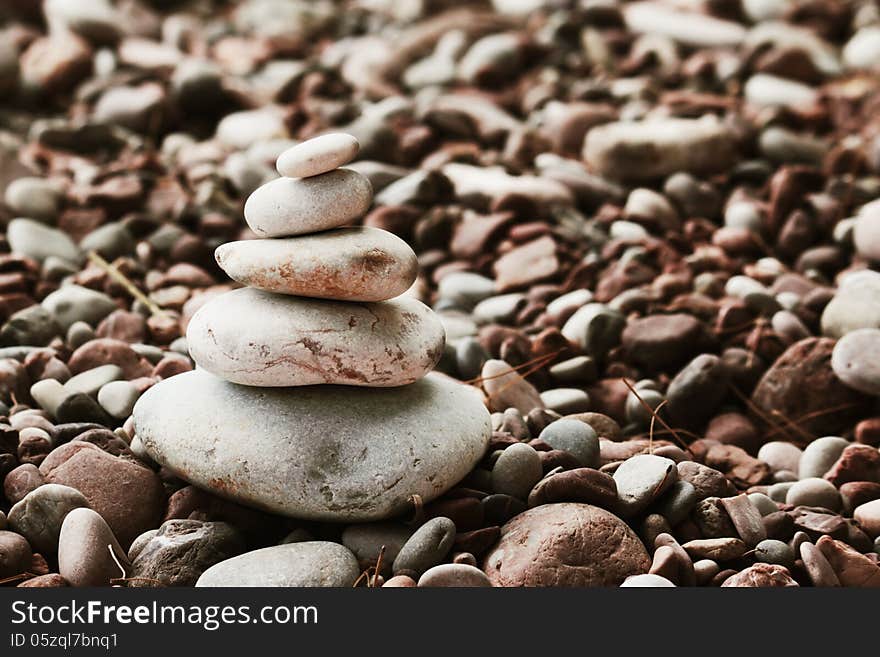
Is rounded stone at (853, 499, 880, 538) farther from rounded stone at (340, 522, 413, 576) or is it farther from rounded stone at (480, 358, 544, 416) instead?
rounded stone at (340, 522, 413, 576)

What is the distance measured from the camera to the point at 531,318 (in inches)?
178

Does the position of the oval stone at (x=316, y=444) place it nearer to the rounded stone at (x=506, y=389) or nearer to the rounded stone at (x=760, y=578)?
the rounded stone at (x=506, y=389)

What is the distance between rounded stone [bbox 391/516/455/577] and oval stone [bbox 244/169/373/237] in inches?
33.9

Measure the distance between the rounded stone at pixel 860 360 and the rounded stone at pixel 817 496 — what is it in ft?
2.09

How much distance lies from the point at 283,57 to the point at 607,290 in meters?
3.92

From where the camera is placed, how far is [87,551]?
2.73 m

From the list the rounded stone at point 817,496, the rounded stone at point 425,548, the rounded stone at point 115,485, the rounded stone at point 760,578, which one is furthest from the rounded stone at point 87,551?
the rounded stone at point 817,496

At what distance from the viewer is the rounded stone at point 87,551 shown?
2717 mm

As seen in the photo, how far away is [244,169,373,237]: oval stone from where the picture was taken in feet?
9.77

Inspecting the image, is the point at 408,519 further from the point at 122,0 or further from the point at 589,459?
the point at 122,0

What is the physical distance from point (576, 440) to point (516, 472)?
290 mm

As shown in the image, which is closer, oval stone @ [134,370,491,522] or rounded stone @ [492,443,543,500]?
oval stone @ [134,370,491,522]

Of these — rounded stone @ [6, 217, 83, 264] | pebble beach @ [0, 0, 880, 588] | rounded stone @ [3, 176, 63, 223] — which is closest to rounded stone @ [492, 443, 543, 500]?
pebble beach @ [0, 0, 880, 588]

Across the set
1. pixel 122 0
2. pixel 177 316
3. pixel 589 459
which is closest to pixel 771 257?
pixel 589 459
